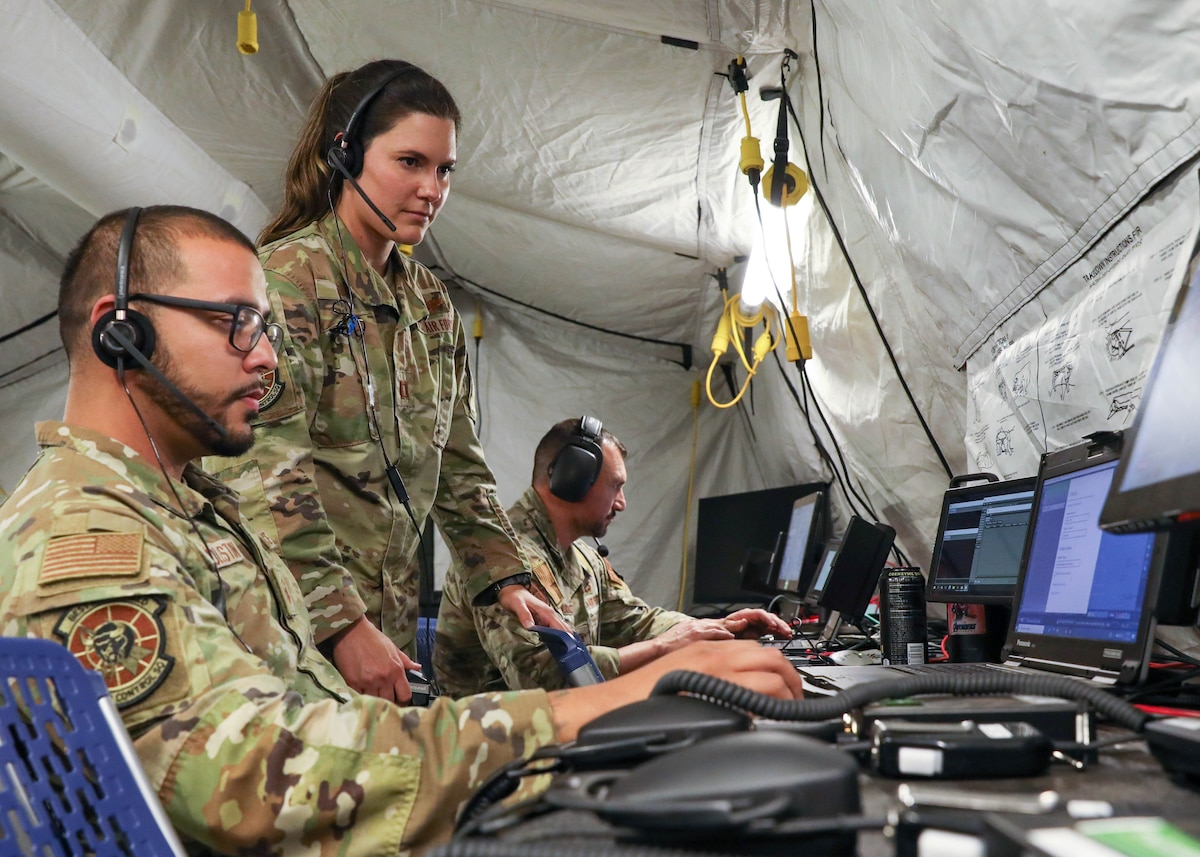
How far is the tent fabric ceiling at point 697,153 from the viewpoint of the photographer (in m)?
1.25

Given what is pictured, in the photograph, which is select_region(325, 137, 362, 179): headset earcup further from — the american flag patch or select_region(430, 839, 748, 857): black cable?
select_region(430, 839, 748, 857): black cable

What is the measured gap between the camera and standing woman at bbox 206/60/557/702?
4.47ft

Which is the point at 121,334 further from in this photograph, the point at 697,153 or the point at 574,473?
the point at 697,153

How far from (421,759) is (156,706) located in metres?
0.21

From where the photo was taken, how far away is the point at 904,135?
1667 mm

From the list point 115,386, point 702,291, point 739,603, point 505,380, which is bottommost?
point 739,603

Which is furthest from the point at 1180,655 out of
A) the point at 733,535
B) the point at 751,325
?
the point at 733,535

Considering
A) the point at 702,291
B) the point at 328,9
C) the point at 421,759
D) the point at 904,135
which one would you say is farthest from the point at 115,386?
the point at 702,291

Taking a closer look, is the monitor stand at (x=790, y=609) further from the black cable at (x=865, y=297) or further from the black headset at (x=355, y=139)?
the black headset at (x=355, y=139)

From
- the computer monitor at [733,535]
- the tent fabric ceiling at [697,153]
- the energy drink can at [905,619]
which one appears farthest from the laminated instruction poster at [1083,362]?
the computer monitor at [733,535]

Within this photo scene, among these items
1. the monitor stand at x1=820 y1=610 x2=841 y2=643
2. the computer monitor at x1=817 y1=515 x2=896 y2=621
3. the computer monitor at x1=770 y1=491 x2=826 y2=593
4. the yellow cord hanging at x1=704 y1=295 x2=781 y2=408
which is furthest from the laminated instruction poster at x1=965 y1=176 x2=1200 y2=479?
the yellow cord hanging at x1=704 y1=295 x2=781 y2=408

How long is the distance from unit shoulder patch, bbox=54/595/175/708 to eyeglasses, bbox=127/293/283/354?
36cm

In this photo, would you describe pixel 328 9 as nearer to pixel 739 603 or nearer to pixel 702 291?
pixel 702 291

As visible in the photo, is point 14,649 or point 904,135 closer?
point 14,649
